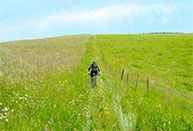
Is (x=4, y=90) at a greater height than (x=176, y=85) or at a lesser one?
greater

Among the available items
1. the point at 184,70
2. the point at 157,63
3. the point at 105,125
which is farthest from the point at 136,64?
the point at 105,125

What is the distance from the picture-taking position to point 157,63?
26.0m

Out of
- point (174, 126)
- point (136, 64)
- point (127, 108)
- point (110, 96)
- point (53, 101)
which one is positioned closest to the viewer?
point (53, 101)

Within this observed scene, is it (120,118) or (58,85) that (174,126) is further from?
(58,85)

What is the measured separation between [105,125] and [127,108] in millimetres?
2501

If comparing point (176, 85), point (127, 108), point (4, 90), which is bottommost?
point (176, 85)

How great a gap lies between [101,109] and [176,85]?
1238cm

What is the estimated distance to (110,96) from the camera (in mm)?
9922

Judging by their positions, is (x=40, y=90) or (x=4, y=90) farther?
(x=40, y=90)

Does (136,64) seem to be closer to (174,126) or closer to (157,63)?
(157,63)

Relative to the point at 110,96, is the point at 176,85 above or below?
below

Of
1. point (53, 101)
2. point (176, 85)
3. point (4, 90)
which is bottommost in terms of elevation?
point (176, 85)

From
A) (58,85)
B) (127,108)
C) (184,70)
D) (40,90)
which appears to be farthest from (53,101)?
(184,70)

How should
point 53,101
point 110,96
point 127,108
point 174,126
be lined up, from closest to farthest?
point 53,101 → point 174,126 → point 127,108 → point 110,96
